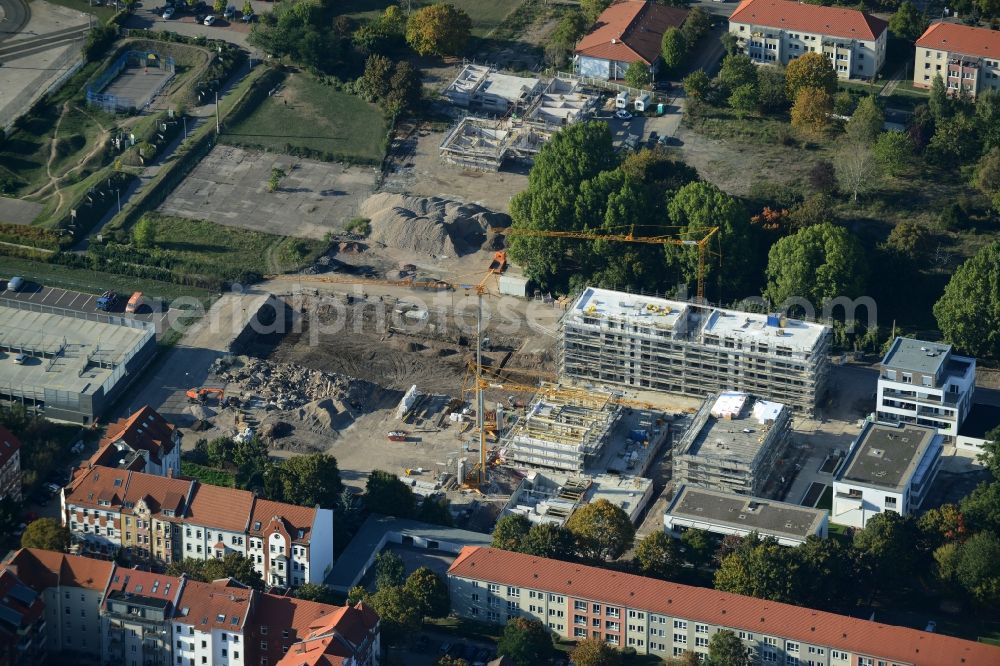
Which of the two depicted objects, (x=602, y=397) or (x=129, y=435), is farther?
(x=602, y=397)

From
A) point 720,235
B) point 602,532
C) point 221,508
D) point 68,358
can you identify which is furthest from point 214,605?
point 720,235

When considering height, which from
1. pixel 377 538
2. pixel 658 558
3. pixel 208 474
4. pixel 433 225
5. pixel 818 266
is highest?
pixel 818 266

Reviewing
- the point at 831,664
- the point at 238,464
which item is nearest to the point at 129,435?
the point at 238,464

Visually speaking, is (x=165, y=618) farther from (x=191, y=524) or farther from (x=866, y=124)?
(x=866, y=124)

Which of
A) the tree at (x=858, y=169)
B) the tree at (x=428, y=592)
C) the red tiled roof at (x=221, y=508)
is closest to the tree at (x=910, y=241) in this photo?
the tree at (x=858, y=169)

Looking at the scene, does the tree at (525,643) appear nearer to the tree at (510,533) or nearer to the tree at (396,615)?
the tree at (396,615)

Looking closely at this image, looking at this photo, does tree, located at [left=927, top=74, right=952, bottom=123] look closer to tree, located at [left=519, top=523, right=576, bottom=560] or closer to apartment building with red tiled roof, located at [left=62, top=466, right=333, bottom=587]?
tree, located at [left=519, top=523, right=576, bottom=560]

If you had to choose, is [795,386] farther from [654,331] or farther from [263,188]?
[263,188]
